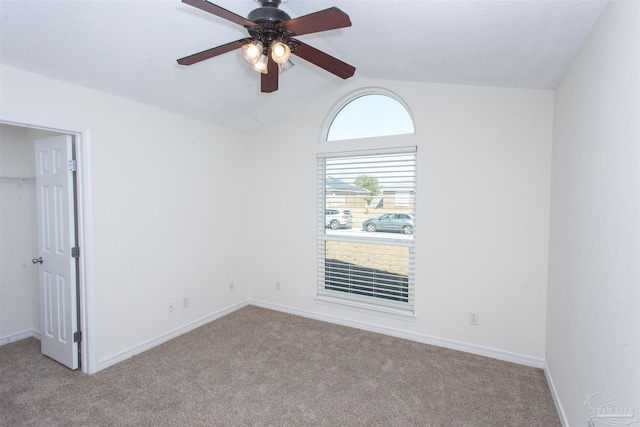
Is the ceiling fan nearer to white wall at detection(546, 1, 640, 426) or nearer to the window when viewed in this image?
white wall at detection(546, 1, 640, 426)

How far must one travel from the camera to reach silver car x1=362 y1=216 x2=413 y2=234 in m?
3.49

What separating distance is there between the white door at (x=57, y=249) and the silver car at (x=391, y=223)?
2905 mm

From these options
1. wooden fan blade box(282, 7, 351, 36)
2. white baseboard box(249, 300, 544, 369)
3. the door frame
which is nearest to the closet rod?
the door frame

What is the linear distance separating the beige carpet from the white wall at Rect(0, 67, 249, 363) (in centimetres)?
46

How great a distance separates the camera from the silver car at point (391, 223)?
3.49 metres

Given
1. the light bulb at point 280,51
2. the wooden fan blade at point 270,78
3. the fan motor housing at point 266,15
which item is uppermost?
the fan motor housing at point 266,15

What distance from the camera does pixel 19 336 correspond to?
335 centimetres

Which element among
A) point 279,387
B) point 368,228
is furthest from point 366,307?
point 279,387

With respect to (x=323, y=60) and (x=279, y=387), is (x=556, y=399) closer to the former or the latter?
(x=279, y=387)

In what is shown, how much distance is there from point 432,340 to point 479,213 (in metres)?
1.40

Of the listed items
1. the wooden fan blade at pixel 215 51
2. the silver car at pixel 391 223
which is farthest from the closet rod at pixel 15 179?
the silver car at pixel 391 223

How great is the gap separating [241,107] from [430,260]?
2.69 meters

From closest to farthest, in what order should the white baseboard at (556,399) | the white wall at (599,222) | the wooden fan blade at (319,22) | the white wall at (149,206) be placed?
the white wall at (599,222)
the wooden fan blade at (319,22)
the white baseboard at (556,399)
the white wall at (149,206)

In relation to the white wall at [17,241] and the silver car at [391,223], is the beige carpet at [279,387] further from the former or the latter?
the silver car at [391,223]
